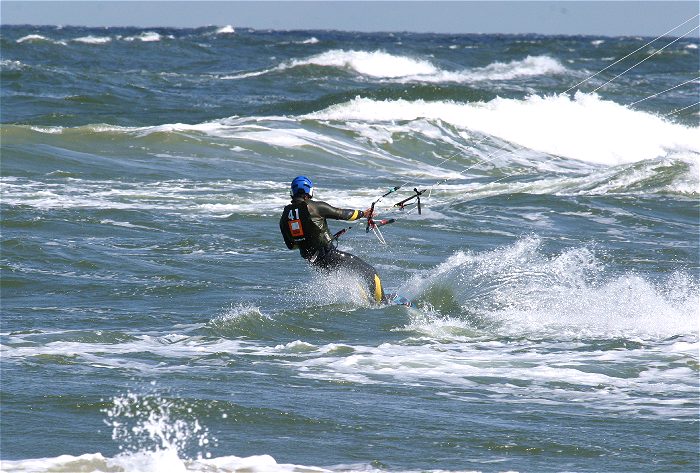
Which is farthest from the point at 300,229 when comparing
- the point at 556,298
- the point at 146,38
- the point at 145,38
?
the point at 145,38

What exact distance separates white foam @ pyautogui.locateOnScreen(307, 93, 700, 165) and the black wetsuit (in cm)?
1720

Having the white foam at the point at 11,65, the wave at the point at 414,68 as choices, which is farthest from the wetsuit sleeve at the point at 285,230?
the wave at the point at 414,68

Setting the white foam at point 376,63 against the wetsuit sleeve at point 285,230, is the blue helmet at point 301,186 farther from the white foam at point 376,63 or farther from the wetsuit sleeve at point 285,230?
the white foam at point 376,63

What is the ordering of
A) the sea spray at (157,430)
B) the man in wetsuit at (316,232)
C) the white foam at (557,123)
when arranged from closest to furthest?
1. the sea spray at (157,430)
2. the man in wetsuit at (316,232)
3. the white foam at (557,123)

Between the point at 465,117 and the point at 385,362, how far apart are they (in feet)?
76.0

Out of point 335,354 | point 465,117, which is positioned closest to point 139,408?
point 335,354

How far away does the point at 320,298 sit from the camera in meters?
11.1

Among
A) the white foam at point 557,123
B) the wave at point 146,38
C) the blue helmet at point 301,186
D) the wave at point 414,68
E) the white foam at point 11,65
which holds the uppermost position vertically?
the wave at point 146,38

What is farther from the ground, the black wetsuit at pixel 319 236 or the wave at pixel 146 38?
the wave at pixel 146 38

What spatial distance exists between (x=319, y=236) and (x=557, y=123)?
2162 cm

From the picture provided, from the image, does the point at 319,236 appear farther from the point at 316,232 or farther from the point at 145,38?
the point at 145,38

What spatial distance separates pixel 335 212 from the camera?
Result: 10.6 meters

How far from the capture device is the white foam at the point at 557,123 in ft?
94.4

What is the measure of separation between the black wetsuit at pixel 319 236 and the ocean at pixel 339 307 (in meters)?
0.20
